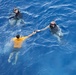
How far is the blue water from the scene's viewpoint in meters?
19.0

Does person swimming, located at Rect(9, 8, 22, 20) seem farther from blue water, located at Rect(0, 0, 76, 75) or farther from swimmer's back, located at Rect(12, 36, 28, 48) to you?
swimmer's back, located at Rect(12, 36, 28, 48)

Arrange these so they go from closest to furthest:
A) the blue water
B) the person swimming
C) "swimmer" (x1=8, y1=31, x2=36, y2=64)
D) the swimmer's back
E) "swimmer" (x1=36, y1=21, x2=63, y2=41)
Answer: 1. the blue water
2. "swimmer" (x1=8, y1=31, x2=36, y2=64)
3. the swimmer's back
4. "swimmer" (x1=36, y1=21, x2=63, y2=41)
5. the person swimming

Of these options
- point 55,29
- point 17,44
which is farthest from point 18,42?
point 55,29

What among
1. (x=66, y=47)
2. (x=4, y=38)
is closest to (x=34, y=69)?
(x=66, y=47)

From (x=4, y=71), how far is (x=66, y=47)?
19.1 ft

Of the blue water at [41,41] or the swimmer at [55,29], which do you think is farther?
the swimmer at [55,29]

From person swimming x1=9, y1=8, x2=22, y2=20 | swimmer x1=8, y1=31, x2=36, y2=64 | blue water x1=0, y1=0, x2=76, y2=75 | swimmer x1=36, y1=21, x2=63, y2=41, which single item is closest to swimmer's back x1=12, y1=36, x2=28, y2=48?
swimmer x1=8, y1=31, x2=36, y2=64

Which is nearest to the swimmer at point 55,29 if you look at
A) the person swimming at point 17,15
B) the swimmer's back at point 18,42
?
the swimmer's back at point 18,42

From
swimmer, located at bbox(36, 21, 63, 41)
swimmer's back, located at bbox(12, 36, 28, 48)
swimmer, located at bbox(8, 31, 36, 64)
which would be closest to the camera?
swimmer, located at bbox(8, 31, 36, 64)

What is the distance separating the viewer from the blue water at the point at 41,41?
1902 centimetres

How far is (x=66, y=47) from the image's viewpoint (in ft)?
65.9

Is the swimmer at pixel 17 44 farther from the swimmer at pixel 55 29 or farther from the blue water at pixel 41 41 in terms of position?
the swimmer at pixel 55 29

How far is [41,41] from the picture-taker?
21188mm

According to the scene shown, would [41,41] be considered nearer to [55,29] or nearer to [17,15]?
[55,29]
